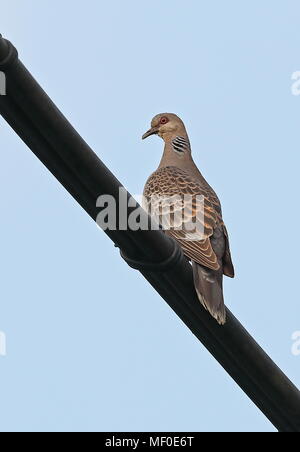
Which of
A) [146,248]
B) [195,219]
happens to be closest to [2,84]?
[146,248]

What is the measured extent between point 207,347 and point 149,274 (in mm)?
434

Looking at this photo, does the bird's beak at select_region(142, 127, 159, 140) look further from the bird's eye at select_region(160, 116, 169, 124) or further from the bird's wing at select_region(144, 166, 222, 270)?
the bird's wing at select_region(144, 166, 222, 270)

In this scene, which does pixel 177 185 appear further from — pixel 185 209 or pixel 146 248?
pixel 146 248

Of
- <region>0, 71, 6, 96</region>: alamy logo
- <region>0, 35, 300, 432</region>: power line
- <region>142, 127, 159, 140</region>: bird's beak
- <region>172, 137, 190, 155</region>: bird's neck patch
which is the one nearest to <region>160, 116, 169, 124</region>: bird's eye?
<region>142, 127, 159, 140</region>: bird's beak

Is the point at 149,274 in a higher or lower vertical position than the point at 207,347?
higher

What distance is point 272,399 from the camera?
4.30 m

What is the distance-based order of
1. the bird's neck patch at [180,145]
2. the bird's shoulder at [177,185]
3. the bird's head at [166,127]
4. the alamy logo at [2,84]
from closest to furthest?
the alamy logo at [2,84], the bird's shoulder at [177,185], the bird's neck patch at [180,145], the bird's head at [166,127]

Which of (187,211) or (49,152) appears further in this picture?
(187,211)

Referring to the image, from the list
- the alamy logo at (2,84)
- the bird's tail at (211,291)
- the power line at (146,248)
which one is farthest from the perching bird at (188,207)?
the alamy logo at (2,84)

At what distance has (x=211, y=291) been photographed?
5.19 m

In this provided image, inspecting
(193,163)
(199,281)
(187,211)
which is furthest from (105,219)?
(193,163)

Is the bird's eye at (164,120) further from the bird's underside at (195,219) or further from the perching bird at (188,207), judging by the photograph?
the bird's underside at (195,219)

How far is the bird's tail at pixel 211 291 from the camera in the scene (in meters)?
4.39
